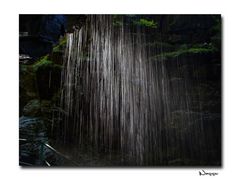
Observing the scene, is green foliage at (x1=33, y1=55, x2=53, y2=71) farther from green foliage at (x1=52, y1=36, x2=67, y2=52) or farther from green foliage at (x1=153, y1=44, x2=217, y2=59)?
green foliage at (x1=153, y1=44, x2=217, y2=59)

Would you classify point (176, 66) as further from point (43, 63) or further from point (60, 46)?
point (43, 63)

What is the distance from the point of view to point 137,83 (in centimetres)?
331

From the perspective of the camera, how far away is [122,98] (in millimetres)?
3307

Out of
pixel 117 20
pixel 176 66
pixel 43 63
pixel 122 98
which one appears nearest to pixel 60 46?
pixel 43 63

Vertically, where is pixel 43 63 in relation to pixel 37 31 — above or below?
below

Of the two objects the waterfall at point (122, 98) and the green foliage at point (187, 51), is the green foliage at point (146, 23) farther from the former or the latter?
the green foliage at point (187, 51)

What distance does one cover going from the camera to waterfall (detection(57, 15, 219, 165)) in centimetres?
322

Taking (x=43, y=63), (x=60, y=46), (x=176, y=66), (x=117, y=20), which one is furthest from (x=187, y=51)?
(x=43, y=63)

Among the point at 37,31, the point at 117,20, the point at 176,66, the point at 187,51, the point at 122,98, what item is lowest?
the point at 122,98

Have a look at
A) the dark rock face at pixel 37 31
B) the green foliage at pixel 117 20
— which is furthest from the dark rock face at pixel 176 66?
the green foliage at pixel 117 20

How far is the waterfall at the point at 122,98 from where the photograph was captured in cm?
322
